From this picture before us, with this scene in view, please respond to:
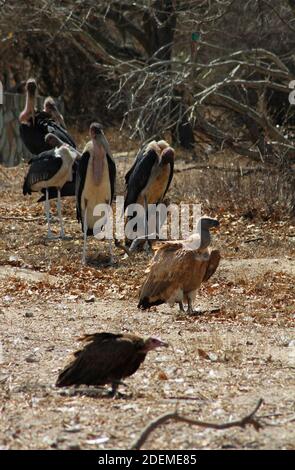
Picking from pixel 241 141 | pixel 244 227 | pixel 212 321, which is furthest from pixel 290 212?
pixel 212 321

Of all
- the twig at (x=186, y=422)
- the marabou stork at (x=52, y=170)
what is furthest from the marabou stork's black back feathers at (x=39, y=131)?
the twig at (x=186, y=422)

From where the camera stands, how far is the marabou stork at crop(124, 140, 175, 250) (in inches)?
479

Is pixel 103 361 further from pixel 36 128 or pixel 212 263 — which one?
pixel 36 128

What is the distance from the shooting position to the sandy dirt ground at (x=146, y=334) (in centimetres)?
532

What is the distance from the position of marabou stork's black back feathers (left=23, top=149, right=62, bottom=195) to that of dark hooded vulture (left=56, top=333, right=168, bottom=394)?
6.70m

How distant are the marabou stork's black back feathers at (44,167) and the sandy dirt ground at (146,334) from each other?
2.30ft

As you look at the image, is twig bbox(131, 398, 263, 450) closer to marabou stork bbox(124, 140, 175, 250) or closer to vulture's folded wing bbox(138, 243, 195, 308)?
vulture's folded wing bbox(138, 243, 195, 308)

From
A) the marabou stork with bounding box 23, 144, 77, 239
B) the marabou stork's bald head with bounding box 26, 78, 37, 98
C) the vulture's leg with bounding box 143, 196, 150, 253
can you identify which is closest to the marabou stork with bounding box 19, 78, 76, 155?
the marabou stork's bald head with bounding box 26, 78, 37, 98

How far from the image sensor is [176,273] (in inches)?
338

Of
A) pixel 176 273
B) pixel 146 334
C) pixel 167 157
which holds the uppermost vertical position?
pixel 167 157

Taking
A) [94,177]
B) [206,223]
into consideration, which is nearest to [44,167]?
[94,177]

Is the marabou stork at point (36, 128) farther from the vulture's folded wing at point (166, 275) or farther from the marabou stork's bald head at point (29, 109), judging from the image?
the vulture's folded wing at point (166, 275)

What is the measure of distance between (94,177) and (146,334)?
400 cm

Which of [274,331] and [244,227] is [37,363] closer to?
[274,331]
